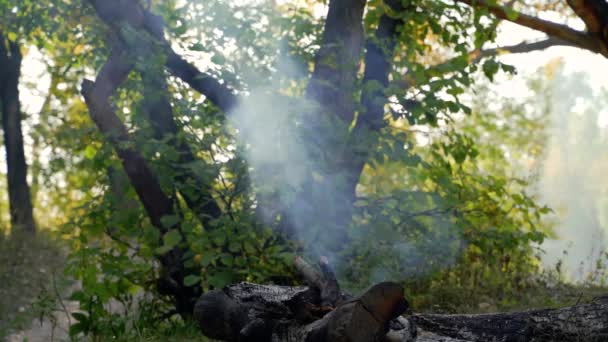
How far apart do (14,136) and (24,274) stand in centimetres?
455

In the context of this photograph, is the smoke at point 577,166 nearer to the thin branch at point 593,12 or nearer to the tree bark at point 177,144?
the thin branch at point 593,12

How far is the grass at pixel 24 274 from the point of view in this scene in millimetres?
11188

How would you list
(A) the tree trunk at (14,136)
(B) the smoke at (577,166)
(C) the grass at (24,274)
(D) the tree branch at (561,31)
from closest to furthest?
1. (D) the tree branch at (561,31)
2. (C) the grass at (24,274)
3. (A) the tree trunk at (14,136)
4. (B) the smoke at (577,166)

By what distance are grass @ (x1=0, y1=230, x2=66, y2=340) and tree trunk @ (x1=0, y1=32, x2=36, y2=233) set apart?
648 millimetres

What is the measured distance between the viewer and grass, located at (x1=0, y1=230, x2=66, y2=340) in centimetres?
1119

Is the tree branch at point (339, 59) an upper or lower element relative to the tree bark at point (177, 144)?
upper

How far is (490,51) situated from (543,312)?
8.07 m

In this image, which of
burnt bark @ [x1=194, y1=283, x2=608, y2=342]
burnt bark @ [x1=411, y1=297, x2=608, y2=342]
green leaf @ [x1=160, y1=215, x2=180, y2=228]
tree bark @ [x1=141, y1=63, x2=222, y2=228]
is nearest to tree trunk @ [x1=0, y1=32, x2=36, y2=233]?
tree bark @ [x1=141, y1=63, x2=222, y2=228]

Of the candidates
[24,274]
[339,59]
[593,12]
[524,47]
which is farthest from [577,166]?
[339,59]

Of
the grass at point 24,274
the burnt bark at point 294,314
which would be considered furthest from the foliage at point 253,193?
the grass at point 24,274

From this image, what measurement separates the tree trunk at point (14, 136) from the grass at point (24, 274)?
648 mm

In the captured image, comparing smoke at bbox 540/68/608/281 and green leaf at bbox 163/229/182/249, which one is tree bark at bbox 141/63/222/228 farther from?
smoke at bbox 540/68/608/281

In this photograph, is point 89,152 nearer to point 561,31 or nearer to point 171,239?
point 171,239

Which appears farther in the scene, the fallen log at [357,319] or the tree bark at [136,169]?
the tree bark at [136,169]
